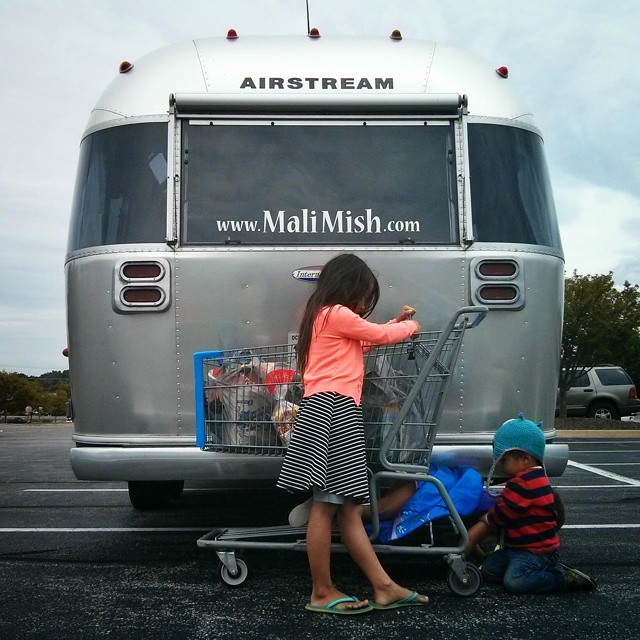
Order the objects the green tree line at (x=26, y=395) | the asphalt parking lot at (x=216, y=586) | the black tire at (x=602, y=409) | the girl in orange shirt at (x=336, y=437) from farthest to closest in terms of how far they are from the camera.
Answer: the green tree line at (x=26, y=395), the black tire at (x=602, y=409), the girl in orange shirt at (x=336, y=437), the asphalt parking lot at (x=216, y=586)

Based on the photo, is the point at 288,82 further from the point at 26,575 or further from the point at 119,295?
the point at 26,575

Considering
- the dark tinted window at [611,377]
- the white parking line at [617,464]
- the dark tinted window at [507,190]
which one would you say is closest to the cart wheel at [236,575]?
the dark tinted window at [507,190]

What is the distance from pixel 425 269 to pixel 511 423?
95cm

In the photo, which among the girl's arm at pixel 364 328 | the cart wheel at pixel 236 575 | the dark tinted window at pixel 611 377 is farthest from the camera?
the dark tinted window at pixel 611 377

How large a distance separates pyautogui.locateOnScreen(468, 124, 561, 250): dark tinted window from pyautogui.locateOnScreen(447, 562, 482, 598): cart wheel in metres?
1.78

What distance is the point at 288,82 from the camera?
4.56 metres

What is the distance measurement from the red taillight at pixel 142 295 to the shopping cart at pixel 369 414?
0.48 m

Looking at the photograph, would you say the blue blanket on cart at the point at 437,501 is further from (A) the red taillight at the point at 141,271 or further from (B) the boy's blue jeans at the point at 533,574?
(A) the red taillight at the point at 141,271

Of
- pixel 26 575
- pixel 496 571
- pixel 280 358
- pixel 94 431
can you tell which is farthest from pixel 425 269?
pixel 26 575

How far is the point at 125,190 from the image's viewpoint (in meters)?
4.49

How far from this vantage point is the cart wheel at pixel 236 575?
3.95 m

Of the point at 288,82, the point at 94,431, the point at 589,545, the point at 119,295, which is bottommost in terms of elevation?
the point at 589,545

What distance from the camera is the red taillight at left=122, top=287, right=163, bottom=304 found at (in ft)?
14.1

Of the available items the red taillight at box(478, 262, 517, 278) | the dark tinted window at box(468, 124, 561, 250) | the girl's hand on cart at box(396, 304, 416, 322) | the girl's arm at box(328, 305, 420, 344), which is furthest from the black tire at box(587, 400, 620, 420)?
the girl's arm at box(328, 305, 420, 344)
